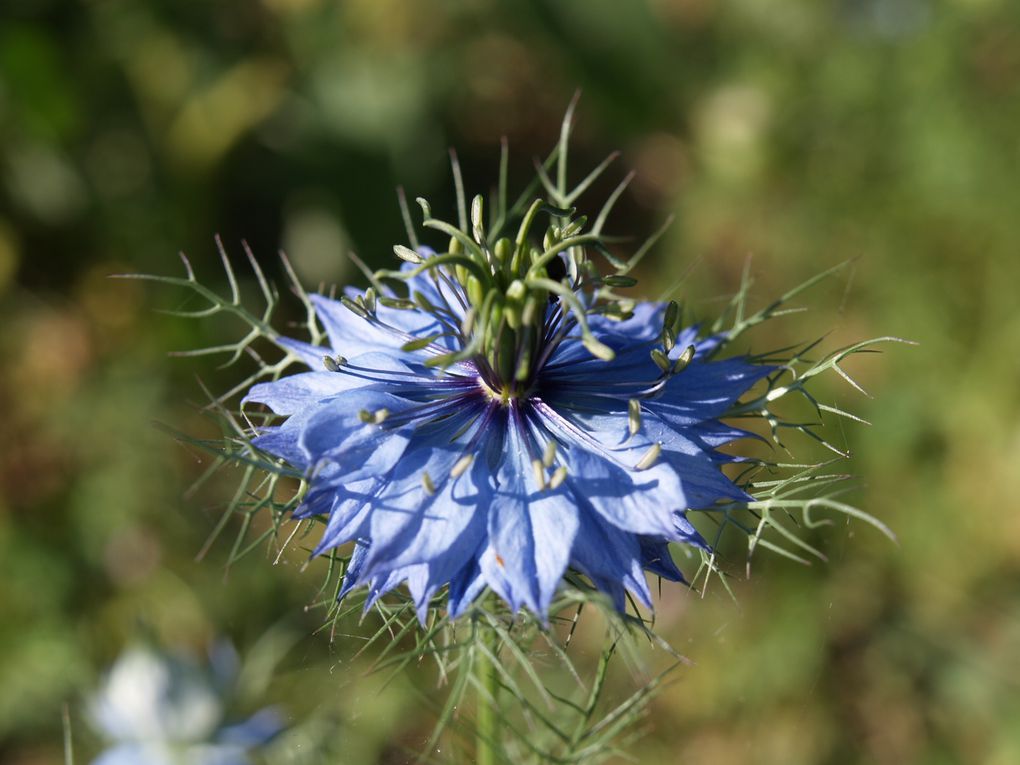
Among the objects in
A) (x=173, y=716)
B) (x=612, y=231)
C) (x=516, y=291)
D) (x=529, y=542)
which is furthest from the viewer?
(x=612, y=231)

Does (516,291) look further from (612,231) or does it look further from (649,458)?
(612,231)

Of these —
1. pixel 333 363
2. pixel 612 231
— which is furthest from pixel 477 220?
pixel 612 231

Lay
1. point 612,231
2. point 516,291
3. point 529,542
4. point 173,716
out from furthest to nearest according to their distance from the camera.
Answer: point 612,231 → point 173,716 → point 516,291 → point 529,542

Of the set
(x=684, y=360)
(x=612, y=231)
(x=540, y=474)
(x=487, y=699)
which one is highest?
(x=684, y=360)

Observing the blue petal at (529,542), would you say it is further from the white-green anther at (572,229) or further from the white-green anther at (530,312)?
the white-green anther at (572,229)

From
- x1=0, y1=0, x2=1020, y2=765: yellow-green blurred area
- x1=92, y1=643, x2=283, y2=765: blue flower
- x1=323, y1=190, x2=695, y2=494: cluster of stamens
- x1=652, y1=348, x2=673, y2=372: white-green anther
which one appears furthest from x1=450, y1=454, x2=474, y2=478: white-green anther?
x1=0, y1=0, x2=1020, y2=765: yellow-green blurred area

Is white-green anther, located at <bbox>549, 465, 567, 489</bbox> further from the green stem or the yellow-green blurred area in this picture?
the yellow-green blurred area

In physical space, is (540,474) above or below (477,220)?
below

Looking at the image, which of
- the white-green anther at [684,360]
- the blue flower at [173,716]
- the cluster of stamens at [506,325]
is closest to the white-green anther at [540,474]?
the cluster of stamens at [506,325]
